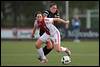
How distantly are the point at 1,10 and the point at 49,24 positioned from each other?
737 inches

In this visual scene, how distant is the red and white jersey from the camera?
14833mm

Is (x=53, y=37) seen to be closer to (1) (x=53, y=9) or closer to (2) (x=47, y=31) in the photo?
(2) (x=47, y=31)

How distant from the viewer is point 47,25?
15031 millimetres

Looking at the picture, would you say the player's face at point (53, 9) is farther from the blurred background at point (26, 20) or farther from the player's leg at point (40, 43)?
the blurred background at point (26, 20)

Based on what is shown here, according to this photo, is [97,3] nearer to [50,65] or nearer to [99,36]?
[99,36]

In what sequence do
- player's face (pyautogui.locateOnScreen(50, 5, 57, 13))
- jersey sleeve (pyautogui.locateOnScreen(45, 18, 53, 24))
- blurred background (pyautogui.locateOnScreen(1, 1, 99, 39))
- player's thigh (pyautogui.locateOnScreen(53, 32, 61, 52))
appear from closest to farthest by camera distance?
1. player's face (pyautogui.locateOnScreen(50, 5, 57, 13))
2. jersey sleeve (pyautogui.locateOnScreen(45, 18, 53, 24))
3. player's thigh (pyautogui.locateOnScreen(53, 32, 61, 52))
4. blurred background (pyautogui.locateOnScreen(1, 1, 99, 39))

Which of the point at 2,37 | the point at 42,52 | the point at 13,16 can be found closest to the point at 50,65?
the point at 42,52

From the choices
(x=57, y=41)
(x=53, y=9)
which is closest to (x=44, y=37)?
(x=57, y=41)

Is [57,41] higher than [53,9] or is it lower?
lower

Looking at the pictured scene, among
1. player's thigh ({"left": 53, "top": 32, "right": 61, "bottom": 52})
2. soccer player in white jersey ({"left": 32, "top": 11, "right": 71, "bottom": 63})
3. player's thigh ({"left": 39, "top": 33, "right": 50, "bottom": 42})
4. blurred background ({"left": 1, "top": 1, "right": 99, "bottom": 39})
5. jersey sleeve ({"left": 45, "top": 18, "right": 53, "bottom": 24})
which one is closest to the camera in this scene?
jersey sleeve ({"left": 45, "top": 18, "right": 53, "bottom": 24})

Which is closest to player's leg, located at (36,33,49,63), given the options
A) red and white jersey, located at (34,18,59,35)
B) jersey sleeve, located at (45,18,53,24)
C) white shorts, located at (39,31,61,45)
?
white shorts, located at (39,31,61,45)

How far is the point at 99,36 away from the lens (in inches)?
1323

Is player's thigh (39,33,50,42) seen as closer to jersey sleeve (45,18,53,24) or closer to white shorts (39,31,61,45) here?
white shorts (39,31,61,45)

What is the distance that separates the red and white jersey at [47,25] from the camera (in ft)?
48.7
